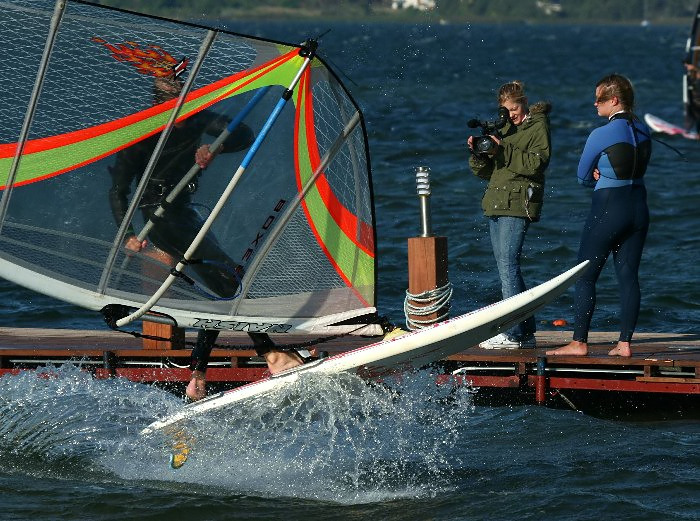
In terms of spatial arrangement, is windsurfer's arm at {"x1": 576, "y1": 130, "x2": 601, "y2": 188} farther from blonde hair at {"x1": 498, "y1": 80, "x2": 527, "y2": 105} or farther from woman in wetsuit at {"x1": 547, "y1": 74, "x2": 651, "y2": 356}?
blonde hair at {"x1": 498, "y1": 80, "x2": 527, "y2": 105}

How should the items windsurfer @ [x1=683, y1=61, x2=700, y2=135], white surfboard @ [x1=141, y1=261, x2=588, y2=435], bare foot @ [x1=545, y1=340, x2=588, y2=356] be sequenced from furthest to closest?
windsurfer @ [x1=683, y1=61, x2=700, y2=135], bare foot @ [x1=545, y1=340, x2=588, y2=356], white surfboard @ [x1=141, y1=261, x2=588, y2=435]

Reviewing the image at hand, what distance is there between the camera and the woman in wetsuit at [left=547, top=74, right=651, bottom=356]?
28.1 ft

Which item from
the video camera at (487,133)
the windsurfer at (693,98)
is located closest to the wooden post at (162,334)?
the video camera at (487,133)

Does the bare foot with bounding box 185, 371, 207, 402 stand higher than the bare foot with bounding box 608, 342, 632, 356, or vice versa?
the bare foot with bounding box 185, 371, 207, 402

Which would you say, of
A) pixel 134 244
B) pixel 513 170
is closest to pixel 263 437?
pixel 134 244

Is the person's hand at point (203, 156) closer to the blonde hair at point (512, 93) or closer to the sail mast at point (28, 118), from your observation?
the sail mast at point (28, 118)

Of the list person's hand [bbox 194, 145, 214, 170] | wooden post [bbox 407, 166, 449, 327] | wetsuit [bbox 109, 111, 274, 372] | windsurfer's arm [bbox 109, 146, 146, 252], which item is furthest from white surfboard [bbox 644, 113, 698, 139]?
windsurfer's arm [bbox 109, 146, 146, 252]

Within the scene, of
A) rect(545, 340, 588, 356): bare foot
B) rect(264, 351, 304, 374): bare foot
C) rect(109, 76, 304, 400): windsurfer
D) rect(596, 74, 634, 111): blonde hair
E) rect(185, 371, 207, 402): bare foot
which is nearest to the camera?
rect(109, 76, 304, 400): windsurfer

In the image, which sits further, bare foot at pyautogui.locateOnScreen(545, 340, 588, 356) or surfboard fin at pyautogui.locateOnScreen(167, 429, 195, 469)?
bare foot at pyautogui.locateOnScreen(545, 340, 588, 356)

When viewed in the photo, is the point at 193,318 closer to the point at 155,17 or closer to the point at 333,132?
the point at 333,132

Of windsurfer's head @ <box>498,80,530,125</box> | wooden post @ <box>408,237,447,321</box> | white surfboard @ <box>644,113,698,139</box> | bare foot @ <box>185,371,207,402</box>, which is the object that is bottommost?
white surfboard @ <box>644,113,698,139</box>

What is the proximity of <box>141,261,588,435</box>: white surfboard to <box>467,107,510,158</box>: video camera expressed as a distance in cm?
157

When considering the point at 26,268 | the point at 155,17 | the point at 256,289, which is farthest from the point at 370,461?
the point at 155,17

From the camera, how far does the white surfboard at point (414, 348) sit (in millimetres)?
7559
